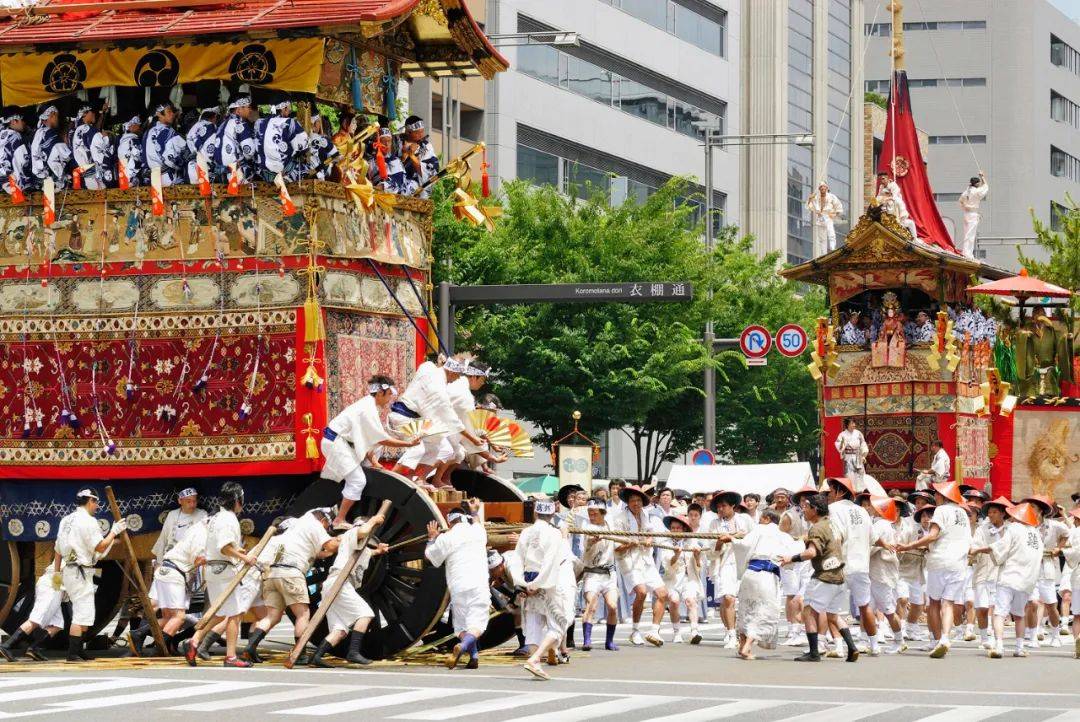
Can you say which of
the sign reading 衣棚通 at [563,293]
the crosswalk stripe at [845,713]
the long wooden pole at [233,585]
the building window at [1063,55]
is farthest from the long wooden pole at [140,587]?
the building window at [1063,55]

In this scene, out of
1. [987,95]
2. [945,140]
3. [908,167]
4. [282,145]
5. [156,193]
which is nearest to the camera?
[282,145]

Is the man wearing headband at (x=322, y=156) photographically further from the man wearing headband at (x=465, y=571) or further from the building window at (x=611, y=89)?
the building window at (x=611, y=89)

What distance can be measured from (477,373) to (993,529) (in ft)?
21.7

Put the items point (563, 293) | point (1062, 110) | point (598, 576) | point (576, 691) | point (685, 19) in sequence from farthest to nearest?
point (1062, 110)
point (685, 19)
point (563, 293)
point (598, 576)
point (576, 691)

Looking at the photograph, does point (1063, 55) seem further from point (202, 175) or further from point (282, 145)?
point (202, 175)

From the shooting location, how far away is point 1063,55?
99.9 metres

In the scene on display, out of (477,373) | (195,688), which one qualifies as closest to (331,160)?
(477,373)

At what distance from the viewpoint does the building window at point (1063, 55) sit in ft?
324

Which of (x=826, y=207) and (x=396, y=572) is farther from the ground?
(x=826, y=207)

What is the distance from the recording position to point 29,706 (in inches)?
551

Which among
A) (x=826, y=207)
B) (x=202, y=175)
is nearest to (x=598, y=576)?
(x=202, y=175)

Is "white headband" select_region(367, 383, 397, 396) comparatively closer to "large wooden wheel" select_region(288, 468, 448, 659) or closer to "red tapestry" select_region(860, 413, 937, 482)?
"large wooden wheel" select_region(288, 468, 448, 659)

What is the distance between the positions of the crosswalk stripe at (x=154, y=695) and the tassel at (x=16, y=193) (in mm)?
5821

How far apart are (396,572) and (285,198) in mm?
3721
